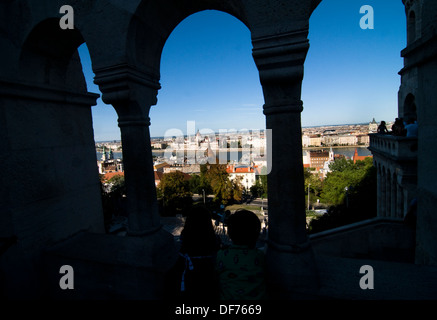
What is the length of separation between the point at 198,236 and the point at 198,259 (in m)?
0.17

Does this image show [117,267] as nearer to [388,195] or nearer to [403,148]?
[403,148]

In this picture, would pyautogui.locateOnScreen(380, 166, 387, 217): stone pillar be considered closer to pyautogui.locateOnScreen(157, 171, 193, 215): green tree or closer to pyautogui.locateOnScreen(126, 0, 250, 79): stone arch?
pyautogui.locateOnScreen(126, 0, 250, 79): stone arch

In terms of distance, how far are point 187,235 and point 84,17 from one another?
2.47 m

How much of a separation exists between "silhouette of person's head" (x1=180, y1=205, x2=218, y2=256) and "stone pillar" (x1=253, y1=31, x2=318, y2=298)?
0.65 meters

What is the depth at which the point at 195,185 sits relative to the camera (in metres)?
46.3

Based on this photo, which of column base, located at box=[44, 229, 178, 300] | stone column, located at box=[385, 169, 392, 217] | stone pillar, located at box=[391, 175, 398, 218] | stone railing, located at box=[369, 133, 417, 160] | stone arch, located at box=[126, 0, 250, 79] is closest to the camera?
stone arch, located at box=[126, 0, 250, 79]

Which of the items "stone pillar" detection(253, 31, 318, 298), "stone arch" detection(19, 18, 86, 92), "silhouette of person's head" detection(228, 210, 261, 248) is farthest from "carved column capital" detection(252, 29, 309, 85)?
"stone arch" detection(19, 18, 86, 92)

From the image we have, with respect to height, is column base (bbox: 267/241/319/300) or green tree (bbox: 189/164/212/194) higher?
column base (bbox: 267/241/319/300)

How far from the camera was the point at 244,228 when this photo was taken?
171 cm

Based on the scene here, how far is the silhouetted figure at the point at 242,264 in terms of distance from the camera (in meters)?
1.68

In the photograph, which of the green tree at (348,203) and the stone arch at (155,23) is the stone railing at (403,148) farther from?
the stone arch at (155,23)

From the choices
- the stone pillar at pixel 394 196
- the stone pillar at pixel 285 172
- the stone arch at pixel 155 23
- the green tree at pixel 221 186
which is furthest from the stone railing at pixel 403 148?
the green tree at pixel 221 186

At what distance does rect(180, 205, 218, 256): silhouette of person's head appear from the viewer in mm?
1845

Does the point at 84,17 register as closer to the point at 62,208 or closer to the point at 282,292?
the point at 62,208
